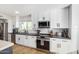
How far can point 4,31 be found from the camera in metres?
1.70

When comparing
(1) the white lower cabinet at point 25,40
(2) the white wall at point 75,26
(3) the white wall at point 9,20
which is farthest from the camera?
(2) the white wall at point 75,26

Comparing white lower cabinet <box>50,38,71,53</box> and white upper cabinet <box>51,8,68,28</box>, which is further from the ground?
white upper cabinet <box>51,8,68,28</box>

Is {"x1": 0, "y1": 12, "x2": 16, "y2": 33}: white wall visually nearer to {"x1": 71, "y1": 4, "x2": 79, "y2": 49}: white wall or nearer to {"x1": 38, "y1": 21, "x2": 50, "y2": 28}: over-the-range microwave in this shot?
{"x1": 38, "y1": 21, "x2": 50, "y2": 28}: over-the-range microwave

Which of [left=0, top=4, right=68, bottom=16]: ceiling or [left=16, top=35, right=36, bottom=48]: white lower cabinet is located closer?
[left=0, top=4, right=68, bottom=16]: ceiling

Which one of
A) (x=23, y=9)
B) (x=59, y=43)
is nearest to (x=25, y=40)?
(x=23, y=9)

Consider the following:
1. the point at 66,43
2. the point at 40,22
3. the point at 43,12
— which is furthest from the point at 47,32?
the point at 66,43

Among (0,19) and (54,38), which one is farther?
(54,38)

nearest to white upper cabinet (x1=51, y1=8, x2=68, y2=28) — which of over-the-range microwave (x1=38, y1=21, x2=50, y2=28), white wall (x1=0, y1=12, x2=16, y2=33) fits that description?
over-the-range microwave (x1=38, y1=21, x2=50, y2=28)

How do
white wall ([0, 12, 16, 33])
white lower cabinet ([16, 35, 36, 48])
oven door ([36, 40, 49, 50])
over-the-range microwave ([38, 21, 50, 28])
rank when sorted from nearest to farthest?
white wall ([0, 12, 16, 33]) → white lower cabinet ([16, 35, 36, 48]) → over-the-range microwave ([38, 21, 50, 28]) → oven door ([36, 40, 49, 50])

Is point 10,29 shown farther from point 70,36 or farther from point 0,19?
point 70,36

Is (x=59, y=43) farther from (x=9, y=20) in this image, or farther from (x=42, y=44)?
(x=9, y=20)

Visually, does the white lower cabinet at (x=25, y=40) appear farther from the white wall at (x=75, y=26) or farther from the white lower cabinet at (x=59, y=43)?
the white wall at (x=75, y=26)

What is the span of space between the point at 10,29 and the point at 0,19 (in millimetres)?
271

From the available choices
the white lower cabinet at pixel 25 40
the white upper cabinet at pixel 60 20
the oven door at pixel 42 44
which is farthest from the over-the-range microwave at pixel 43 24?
the oven door at pixel 42 44
